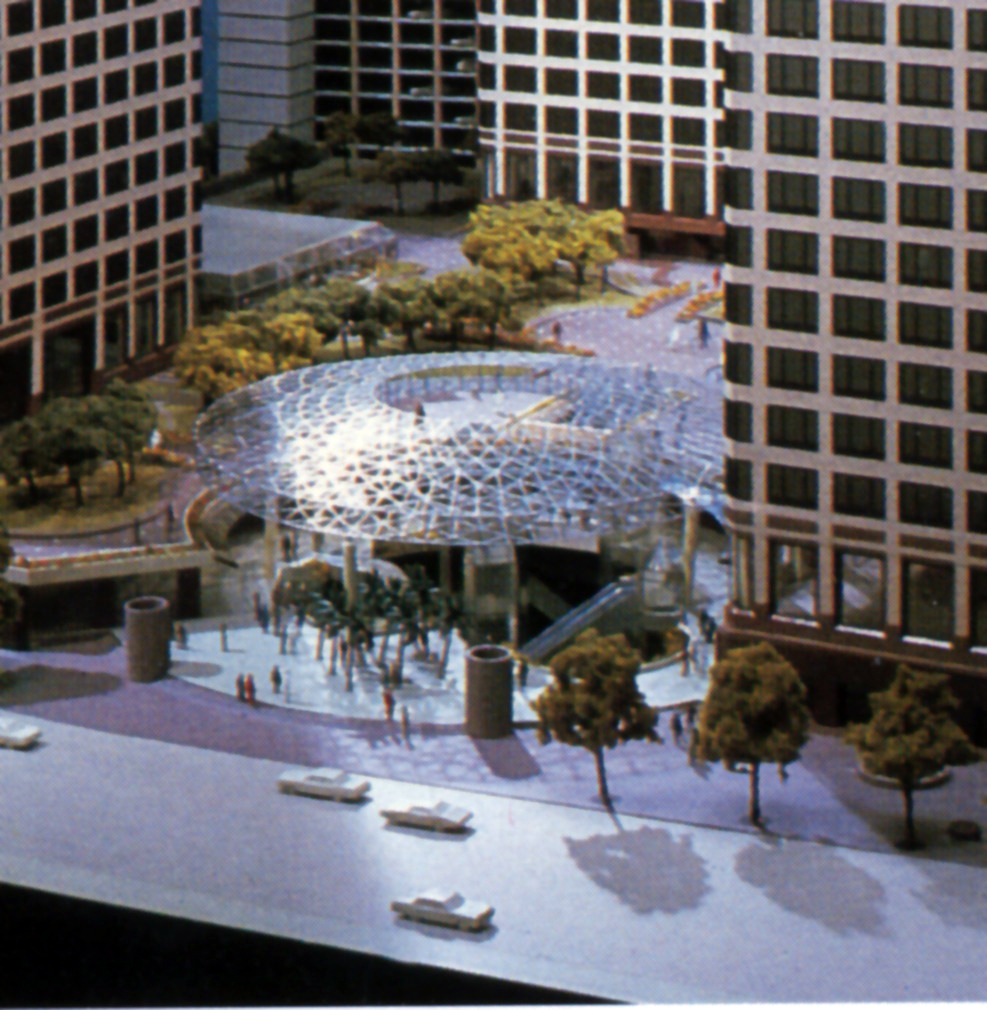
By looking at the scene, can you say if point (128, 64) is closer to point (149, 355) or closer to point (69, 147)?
point (69, 147)

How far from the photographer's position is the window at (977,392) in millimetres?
125312

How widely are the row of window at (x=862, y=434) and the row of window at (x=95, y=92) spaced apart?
5578cm

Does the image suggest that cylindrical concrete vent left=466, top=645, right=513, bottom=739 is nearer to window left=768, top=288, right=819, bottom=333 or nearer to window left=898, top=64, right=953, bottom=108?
window left=768, top=288, right=819, bottom=333

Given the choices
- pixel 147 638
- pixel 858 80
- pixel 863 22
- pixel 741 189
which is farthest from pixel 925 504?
pixel 147 638

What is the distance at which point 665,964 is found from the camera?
359 feet

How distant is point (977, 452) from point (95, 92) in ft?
228

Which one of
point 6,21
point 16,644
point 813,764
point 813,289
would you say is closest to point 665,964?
point 813,764

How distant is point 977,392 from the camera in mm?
125500

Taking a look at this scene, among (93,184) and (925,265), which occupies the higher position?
(93,184)

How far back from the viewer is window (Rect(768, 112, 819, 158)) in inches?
4985

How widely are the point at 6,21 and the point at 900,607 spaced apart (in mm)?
67155

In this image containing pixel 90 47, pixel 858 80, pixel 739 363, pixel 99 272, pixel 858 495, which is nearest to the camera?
pixel 858 80

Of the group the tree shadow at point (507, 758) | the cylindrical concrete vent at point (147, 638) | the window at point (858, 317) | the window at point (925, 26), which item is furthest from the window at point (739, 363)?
the cylindrical concrete vent at point (147, 638)

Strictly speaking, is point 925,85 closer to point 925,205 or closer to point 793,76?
point 925,205
